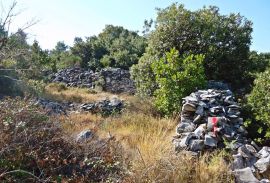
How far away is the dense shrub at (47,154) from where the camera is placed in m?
4.70

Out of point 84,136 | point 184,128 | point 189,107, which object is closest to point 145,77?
point 189,107

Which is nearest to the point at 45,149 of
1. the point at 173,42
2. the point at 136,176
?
the point at 136,176

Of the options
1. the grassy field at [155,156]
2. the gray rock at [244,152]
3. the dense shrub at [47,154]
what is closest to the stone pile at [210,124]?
the gray rock at [244,152]

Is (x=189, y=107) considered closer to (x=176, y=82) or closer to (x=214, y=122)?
(x=214, y=122)

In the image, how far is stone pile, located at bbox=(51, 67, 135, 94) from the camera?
16844mm

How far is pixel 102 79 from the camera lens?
1761 cm

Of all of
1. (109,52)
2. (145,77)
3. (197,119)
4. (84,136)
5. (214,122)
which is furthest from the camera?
(109,52)

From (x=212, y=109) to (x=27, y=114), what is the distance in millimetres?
3440

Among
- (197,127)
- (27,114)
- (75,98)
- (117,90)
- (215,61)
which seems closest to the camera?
(27,114)

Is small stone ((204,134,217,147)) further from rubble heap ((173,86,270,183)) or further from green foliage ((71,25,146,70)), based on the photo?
green foliage ((71,25,146,70))

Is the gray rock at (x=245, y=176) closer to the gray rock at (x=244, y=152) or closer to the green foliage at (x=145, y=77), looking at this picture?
the gray rock at (x=244, y=152)

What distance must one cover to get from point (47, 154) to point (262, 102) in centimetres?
446

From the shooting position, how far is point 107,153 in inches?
215

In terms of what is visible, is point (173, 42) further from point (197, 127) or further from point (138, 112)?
point (197, 127)
